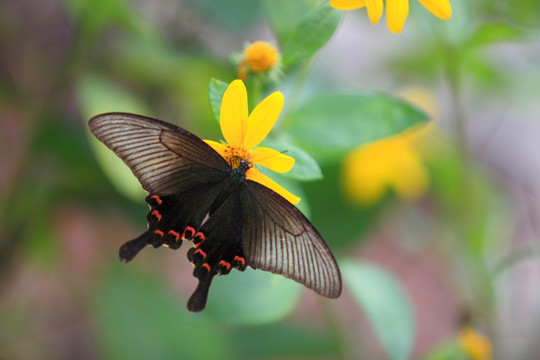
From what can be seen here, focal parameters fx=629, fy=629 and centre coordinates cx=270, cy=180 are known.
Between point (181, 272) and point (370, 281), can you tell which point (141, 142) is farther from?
point (181, 272)

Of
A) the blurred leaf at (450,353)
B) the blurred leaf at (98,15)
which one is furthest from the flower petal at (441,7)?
the blurred leaf at (98,15)

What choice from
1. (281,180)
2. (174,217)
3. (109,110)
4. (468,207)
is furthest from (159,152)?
(468,207)

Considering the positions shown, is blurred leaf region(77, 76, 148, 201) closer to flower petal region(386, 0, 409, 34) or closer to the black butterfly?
the black butterfly

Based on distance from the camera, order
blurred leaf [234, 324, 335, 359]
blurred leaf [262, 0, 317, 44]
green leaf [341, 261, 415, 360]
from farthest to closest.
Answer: blurred leaf [234, 324, 335, 359]
blurred leaf [262, 0, 317, 44]
green leaf [341, 261, 415, 360]

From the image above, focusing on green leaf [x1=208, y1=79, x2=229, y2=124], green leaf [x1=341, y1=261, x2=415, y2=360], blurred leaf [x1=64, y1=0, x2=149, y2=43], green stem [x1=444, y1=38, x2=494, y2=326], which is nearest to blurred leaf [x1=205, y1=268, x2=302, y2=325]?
green leaf [x1=341, y1=261, x2=415, y2=360]

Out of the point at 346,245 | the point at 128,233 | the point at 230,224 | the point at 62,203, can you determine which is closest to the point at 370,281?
the point at 230,224

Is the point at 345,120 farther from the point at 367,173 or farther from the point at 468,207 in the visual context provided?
the point at 367,173
